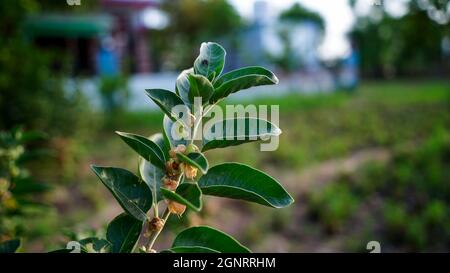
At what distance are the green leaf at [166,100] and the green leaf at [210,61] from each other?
4 centimetres

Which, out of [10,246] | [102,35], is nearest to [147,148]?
[10,246]

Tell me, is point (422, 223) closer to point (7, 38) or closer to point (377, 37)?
point (7, 38)

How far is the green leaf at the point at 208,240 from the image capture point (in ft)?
1.77

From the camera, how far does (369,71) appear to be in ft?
45.5

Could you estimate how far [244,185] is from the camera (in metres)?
0.55

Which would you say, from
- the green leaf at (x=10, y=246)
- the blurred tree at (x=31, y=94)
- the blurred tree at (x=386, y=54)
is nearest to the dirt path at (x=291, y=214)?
the blurred tree at (x=31, y=94)

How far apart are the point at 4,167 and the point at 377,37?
1184 cm

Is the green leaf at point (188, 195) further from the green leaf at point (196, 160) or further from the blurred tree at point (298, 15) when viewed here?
the blurred tree at point (298, 15)

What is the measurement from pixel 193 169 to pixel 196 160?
0.09ft

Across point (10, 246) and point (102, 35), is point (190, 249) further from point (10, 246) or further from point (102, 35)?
point (102, 35)

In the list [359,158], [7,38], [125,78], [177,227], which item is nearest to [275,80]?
[177,227]

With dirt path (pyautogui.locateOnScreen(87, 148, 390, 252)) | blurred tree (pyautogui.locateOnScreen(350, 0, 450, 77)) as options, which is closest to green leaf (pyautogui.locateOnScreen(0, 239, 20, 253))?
dirt path (pyautogui.locateOnScreen(87, 148, 390, 252))

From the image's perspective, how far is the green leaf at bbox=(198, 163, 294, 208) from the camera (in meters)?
0.54

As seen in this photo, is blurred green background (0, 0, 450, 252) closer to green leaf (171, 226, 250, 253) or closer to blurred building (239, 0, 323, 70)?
green leaf (171, 226, 250, 253)
